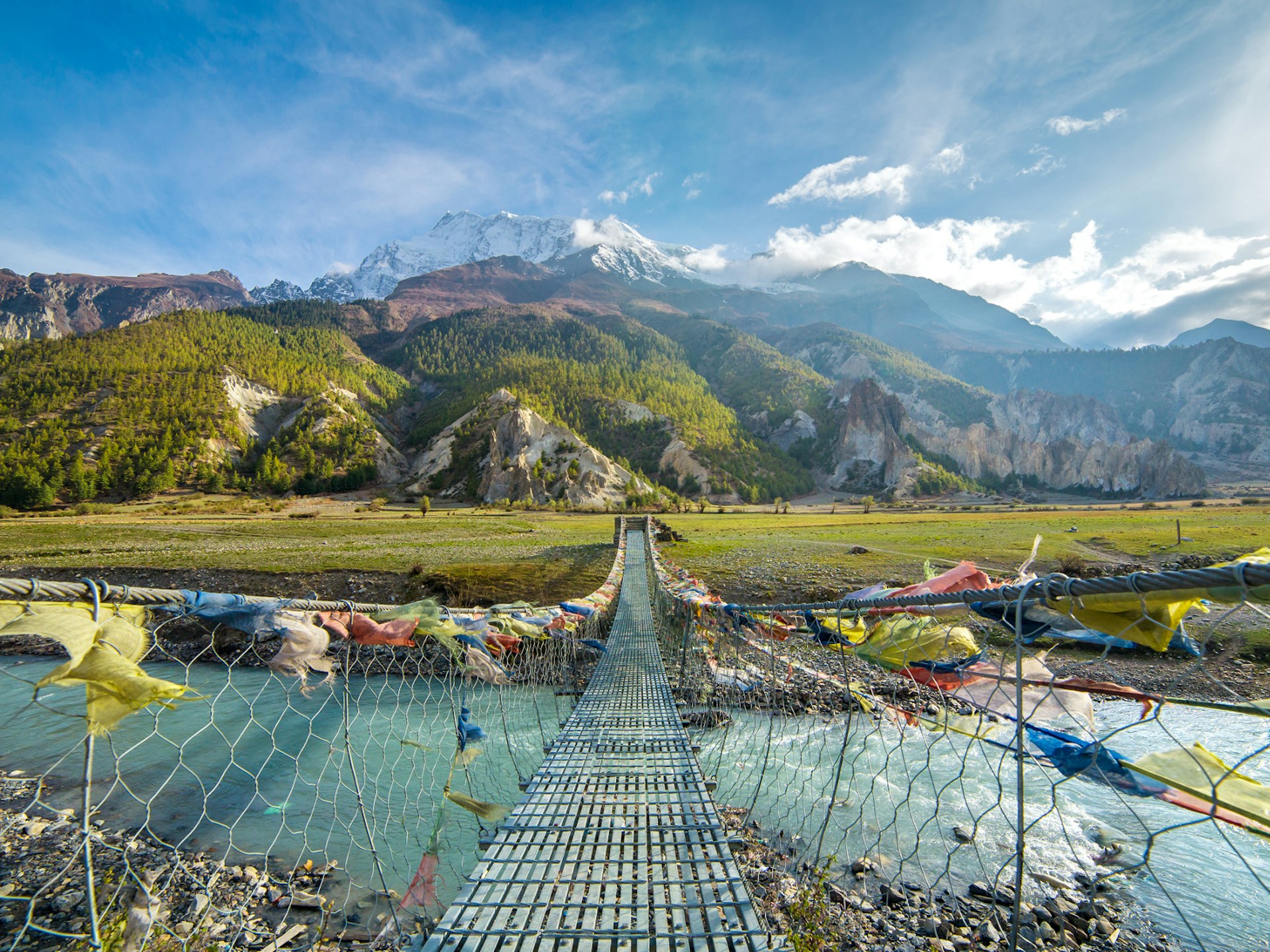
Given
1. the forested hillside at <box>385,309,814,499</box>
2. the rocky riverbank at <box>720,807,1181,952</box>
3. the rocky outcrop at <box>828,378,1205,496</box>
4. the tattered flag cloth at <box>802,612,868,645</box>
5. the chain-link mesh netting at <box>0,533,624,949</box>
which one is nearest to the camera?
the chain-link mesh netting at <box>0,533,624,949</box>

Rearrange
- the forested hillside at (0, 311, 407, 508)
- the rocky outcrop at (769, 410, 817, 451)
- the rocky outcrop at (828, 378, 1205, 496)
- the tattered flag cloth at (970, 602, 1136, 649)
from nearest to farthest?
1. the tattered flag cloth at (970, 602, 1136, 649)
2. the forested hillside at (0, 311, 407, 508)
3. the rocky outcrop at (828, 378, 1205, 496)
4. the rocky outcrop at (769, 410, 817, 451)

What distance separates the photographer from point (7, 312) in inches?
7229

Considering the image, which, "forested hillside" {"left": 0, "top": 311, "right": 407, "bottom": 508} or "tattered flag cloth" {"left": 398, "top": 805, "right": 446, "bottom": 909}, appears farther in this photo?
"forested hillside" {"left": 0, "top": 311, "right": 407, "bottom": 508}

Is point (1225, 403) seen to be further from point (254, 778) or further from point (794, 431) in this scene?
point (254, 778)

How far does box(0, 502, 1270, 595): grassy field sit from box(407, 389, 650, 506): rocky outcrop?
664 inches

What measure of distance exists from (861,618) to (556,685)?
8.10 meters

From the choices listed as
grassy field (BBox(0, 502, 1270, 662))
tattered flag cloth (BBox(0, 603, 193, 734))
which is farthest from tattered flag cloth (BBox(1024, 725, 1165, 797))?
grassy field (BBox(0, 502, 1270, 662))

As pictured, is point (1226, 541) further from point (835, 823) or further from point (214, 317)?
point (214, 317)

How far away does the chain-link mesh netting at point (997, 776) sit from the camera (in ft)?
7.30

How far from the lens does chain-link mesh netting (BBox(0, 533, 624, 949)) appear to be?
7.22ft

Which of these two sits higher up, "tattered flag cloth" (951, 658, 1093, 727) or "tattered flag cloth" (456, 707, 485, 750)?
"tattered flag cloth" (951, 658, 1093, 727)

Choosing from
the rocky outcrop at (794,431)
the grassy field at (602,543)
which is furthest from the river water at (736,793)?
the rocky outcrop at (794,431)

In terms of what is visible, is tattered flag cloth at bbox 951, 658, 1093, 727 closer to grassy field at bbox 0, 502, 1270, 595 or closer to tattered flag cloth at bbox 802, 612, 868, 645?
tattered flag cloth at bbox 802, 612, 868, 645

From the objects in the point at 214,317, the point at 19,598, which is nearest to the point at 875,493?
the point at 19,598
